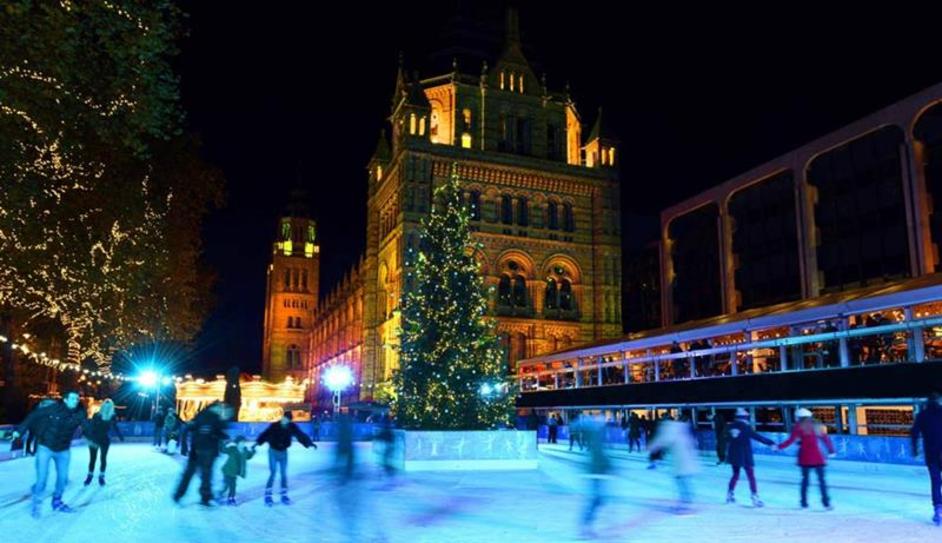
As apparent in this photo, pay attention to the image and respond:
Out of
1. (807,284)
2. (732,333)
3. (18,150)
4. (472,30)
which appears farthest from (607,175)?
(18,150)

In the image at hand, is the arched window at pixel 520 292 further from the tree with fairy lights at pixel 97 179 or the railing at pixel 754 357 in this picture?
the tree with fairy lights at pixel 97 179

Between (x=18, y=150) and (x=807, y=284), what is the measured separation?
132 ft

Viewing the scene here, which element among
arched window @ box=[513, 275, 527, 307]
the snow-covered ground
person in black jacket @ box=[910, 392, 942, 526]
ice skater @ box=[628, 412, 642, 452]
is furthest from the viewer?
arched window @ box=[513, 275, 527, 307]

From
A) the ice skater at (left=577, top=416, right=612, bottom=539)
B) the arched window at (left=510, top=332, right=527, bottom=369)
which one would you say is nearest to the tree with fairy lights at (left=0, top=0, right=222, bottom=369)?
the ice skater at (left=577, top=416, right=612, bottom=539)

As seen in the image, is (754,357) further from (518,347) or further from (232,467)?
(518,347)

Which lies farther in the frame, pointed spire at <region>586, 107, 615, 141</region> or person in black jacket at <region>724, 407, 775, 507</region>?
pointed spire at <region>586, 107, 615, 141</region>

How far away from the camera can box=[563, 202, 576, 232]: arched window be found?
2271 inches

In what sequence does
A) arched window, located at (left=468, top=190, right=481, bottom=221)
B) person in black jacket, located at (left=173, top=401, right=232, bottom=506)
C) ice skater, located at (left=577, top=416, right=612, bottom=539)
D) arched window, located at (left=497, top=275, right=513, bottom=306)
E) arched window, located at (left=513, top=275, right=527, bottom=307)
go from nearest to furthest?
ice skater, located at (left=577, top=416, right=612, bottom=539)
person in black jacket, located at (left=173, top=401, right=232, bottom=506)
arched window, located at (left=497, top=275, right=513, bottom=306)
arched window, located at (left=468, top=190, right=481, bottom=221)
arched window, located at (left=513, top=275, right=527, bottom=307)

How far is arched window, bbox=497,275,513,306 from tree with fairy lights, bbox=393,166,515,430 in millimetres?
32250

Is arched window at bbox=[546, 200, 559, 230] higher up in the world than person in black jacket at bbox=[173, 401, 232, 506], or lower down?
higher up

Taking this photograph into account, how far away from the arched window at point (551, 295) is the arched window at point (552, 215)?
388 cm

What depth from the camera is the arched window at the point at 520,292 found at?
54.6 m

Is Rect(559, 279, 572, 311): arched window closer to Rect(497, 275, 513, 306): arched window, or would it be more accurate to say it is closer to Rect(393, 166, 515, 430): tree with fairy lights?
Rect(497, 275, 513, 306): arched window

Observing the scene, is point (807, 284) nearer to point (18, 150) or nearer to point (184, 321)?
point (184, 321)
